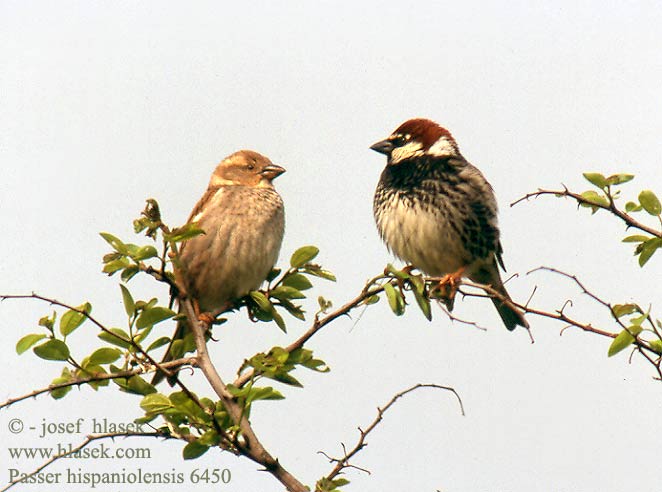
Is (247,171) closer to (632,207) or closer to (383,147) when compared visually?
(383,147)

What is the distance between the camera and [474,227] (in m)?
5.24

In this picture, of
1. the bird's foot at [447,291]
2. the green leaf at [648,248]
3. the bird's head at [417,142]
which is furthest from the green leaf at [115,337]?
the bird's head at [417,142]

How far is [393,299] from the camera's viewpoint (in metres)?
2.97

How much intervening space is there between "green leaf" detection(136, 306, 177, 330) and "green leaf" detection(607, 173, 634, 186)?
4.96 feet

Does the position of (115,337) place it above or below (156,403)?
above

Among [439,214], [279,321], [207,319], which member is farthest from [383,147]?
[279,321]

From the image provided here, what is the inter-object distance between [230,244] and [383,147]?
1.10m

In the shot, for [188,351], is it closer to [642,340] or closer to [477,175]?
[642,340]

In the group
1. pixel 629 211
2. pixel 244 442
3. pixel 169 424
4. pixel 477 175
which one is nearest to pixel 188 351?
pixel 169 424

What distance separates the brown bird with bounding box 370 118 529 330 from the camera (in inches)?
201

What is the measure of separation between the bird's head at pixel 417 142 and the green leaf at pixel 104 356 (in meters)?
2.87

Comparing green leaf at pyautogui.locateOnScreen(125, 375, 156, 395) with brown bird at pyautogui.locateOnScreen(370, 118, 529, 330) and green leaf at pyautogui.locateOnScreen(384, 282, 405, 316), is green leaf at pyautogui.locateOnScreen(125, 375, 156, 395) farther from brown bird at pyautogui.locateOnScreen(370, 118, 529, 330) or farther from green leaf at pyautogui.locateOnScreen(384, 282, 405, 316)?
brown bird at pyautogui.locateOnScreen(370, 118, 529, 330)

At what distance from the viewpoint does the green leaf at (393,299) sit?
297 cm

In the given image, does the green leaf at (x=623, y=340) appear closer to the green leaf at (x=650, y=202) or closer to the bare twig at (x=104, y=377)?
the green leaf at (x=650, y=202)
